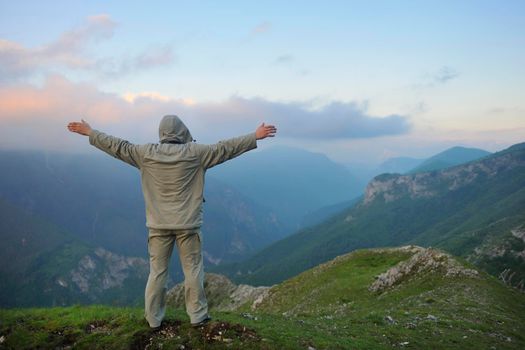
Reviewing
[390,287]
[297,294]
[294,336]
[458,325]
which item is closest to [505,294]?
[390,287]

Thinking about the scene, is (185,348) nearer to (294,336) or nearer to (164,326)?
(164,326)

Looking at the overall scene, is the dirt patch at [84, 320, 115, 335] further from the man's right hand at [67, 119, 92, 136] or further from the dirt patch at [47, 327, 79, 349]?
the man's right hand at [67, 119, 92, 136]

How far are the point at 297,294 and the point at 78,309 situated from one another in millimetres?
32277

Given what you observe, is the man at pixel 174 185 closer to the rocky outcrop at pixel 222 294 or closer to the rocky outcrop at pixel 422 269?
the rocky outcrop at pixel 422 269

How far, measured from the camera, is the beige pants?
11.4m

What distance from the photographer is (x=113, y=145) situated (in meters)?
11.3

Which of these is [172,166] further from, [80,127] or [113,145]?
[80,127]

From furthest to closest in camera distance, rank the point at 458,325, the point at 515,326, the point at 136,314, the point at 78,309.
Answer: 1. the point at 515,326
2. the point at 458,325
3. the point at 78,309
4. the point at 136,314

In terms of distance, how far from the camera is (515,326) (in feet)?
71.2

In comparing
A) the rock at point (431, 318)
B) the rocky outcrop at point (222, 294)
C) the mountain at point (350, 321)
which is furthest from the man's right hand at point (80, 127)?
the rocky outcrop at point (222, 294)

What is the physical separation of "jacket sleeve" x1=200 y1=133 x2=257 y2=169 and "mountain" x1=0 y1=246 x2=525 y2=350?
15.7 feet

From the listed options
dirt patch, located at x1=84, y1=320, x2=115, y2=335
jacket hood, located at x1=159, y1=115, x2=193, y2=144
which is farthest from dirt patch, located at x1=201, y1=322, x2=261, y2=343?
jacket hood, located at x1=159, y1=115, x2=193, y2=144

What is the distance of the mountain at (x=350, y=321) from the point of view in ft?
38.2

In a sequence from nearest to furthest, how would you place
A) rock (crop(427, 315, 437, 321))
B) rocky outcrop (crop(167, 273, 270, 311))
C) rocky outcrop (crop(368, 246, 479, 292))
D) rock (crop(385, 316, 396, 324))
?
rock (crop(385, 316, 396, 324)) → rock (crop(427, 315, 437, 321)) → rocky outcrop (crop(368, 246, 479, 292)) → rocky outcrop (crop(167, 273, 270, 311))
